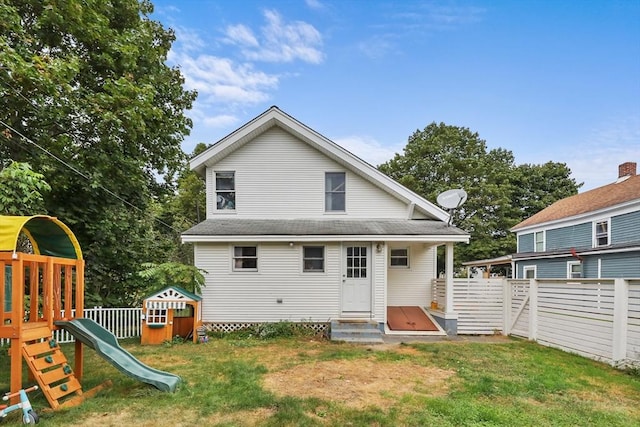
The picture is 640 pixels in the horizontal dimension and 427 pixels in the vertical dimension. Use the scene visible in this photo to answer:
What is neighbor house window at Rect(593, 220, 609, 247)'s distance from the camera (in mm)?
14805

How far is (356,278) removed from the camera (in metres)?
9.53

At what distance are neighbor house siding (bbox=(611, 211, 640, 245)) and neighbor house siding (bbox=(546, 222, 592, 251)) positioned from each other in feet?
4.30

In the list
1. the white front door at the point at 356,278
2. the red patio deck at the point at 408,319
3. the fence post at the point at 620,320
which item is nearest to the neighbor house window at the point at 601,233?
the red patio deck at the point at 408,319

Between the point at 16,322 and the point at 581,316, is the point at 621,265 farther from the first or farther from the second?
the point at 16,322

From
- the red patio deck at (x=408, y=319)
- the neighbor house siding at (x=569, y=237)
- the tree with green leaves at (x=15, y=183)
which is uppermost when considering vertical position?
the tree with green leaves at (x=15, y=183)

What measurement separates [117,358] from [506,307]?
9.71 metres

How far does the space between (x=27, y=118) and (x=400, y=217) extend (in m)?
11.3

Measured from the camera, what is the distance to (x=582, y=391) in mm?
4867

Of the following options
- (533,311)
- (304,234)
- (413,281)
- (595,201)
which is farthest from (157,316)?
(595,201)

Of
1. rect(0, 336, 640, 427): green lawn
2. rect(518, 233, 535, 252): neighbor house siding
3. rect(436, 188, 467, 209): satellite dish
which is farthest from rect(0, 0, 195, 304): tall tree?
rect(518, 233, 535, 252): neighbor house siding

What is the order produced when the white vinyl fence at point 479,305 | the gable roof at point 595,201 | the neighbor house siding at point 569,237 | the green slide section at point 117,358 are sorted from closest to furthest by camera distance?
the green slide section at point 117,358
the white vinyl fence at point 479,305
the gable roof at point 595,201
the neighbor house siding at point 569,237

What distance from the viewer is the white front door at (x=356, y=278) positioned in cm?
945

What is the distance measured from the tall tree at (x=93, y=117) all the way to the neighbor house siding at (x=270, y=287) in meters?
3.49

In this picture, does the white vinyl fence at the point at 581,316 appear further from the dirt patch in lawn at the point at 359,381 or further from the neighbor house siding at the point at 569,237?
the neighbor house siding at the point at 569,237
